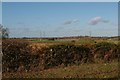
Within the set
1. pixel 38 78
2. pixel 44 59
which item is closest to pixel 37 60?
pixel 44 59

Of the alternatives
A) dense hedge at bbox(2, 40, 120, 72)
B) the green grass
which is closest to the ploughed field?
dense hedge at bbox(2, 40, 120, 72)

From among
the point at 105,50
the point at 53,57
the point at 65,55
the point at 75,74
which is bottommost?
the point at 75,74

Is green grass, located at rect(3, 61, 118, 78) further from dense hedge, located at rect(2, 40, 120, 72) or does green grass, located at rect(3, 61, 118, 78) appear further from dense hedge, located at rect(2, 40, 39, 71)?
dense hedge, located at rect(2, 40, 120, 72)

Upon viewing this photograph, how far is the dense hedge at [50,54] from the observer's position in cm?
1897

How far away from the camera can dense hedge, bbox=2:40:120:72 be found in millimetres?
18969

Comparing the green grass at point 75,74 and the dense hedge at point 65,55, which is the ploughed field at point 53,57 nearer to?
the dense hedge at point 65,55

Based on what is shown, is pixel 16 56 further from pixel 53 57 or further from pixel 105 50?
pixel 105 50

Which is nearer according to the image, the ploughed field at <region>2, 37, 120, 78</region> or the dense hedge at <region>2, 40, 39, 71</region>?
the ploughed field at <region>2, 37, 120, 78</region>

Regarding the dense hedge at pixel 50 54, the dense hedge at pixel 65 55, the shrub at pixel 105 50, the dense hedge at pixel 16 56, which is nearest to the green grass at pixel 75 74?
the dense hedge at pixel 16 56

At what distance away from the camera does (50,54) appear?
66.9ft

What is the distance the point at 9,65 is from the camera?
18.6 m

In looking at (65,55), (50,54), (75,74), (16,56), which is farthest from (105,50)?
(75,74)

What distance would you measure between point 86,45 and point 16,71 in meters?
6.84

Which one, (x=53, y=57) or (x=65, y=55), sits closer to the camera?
(x=53, y=57)
